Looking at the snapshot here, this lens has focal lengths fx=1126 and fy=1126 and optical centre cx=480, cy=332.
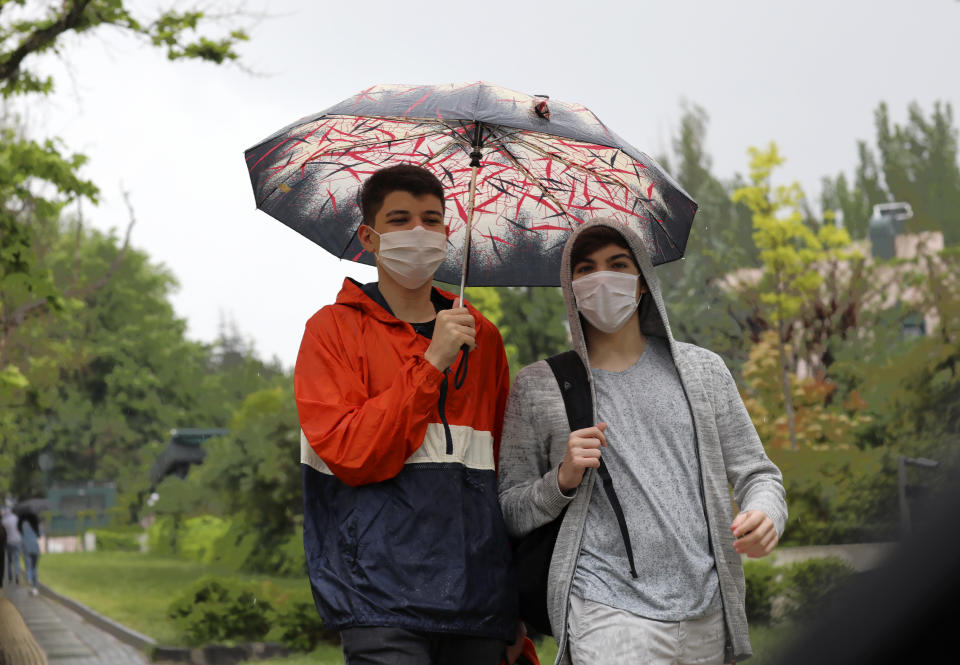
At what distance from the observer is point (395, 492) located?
9.81 feet

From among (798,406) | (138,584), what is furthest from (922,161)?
(138,584)

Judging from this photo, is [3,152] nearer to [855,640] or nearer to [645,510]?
[645,510]

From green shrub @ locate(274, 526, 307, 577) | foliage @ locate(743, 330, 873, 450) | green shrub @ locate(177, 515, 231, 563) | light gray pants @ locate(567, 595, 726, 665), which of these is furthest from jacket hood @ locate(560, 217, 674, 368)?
green shrub @ locate(177, 515, 231, 563)

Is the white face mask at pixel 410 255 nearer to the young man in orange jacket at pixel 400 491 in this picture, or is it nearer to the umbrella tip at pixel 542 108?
the young man in orange jacket at pixel 400 491

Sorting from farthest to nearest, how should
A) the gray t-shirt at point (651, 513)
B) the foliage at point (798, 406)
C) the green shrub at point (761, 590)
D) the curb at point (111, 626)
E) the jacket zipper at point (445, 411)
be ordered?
the foliage at point (798, 406)
the curb at point (111, 626)
the green shrub at point (761, 590)
the jacket zipper at point (445, 411)
the gray t-shirt at point (651, 513)

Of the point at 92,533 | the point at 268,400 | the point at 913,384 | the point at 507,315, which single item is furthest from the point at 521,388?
the point at 92,533

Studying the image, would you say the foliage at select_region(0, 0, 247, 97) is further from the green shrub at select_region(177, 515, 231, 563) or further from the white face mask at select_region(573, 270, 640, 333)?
the green shrub at select_region(177, 515, 231, 563)

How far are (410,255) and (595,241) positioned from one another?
56 centimetres

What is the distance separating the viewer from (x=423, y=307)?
3400 millimetres

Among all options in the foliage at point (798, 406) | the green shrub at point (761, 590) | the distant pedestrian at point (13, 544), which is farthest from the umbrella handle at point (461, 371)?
the distant pedestrian at point (13, 544)

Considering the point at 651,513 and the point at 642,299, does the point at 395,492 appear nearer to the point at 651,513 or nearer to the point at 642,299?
the point at 651,513

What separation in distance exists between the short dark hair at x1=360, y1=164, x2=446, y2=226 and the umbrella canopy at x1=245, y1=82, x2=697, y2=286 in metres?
0.29

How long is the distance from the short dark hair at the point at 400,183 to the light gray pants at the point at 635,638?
4.20ft

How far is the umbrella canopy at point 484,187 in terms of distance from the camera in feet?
12.9
